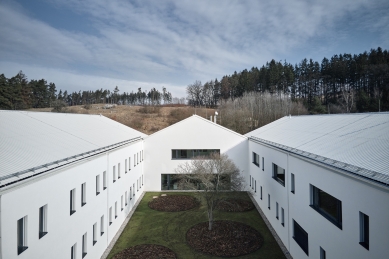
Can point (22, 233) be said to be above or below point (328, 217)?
above

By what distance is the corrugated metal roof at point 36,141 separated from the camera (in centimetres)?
701

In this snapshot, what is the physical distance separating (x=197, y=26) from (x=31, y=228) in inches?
785

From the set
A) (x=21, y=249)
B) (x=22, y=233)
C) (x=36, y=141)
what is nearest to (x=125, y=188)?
(x=36, y=141)

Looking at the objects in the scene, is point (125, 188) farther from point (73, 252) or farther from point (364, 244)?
point (364, 244)

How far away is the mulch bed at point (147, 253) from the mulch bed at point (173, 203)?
5.41 metres

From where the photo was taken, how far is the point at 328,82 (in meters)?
51.8

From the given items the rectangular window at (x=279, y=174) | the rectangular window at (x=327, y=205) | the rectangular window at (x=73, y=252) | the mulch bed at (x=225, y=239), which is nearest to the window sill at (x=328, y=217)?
the rectangular window at (x=327, y=205)

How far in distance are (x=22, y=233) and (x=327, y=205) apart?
935 centimetres

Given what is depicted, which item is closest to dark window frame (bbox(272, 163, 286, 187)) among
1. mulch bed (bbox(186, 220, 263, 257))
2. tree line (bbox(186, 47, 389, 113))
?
mulch bed (bbox(186, 220, 263, 257))

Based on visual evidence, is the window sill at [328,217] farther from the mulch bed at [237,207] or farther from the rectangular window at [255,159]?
the rectangular window at [255,159]

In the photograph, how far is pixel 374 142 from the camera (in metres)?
7.79

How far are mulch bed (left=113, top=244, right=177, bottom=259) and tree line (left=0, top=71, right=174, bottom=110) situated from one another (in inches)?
1558

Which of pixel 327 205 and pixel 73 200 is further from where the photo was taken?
pixel 73 200

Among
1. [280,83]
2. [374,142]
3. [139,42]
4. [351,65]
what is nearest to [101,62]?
[139,42]
